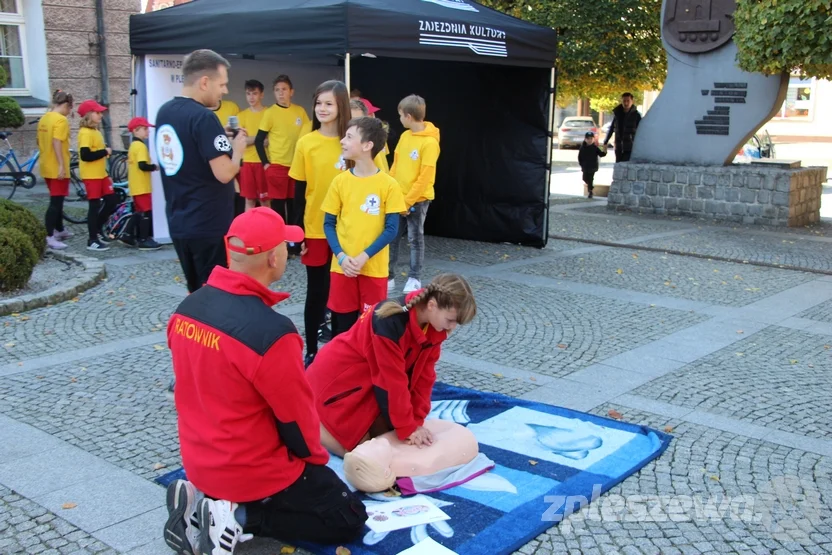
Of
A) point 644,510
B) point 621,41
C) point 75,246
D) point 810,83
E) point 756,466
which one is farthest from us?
point 810,83

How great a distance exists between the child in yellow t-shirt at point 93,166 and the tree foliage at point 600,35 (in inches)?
361

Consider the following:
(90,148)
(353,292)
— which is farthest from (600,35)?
(353,292)

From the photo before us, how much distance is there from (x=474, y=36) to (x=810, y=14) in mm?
5153

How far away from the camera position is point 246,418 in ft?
9.90

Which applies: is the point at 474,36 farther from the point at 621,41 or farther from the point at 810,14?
the point at 621,41

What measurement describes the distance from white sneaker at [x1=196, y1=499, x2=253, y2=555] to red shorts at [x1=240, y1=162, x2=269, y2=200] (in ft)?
23.0

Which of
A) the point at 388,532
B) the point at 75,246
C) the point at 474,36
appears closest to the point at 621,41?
the point at 474,36

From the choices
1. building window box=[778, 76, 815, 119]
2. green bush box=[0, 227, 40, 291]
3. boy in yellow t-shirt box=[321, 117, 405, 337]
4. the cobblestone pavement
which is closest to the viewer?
the cobblestone pavement

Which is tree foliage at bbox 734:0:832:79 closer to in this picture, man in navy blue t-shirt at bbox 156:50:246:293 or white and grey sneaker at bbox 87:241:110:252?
man in navy blue t-shirt at bbox 156:50:246:293

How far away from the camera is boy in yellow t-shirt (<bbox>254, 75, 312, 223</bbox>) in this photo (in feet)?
29.8

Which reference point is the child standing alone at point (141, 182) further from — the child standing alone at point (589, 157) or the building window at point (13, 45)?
the child standing alone at point (589, 157)

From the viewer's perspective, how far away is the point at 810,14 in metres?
10.8

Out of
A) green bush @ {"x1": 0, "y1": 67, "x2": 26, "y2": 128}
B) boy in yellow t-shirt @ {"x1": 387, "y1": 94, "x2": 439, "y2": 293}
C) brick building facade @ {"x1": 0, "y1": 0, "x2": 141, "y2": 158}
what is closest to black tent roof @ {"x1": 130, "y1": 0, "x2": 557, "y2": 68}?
boy in yellow t-shirt @ {"x1": 387, "y1": 94, "x2": 439, "y2": 293}

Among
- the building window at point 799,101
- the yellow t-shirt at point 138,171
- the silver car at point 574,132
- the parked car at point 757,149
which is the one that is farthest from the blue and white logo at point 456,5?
the building window at point 799,101
